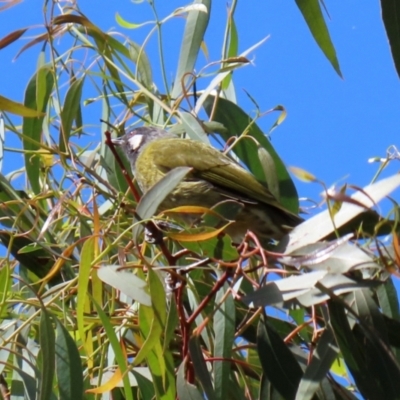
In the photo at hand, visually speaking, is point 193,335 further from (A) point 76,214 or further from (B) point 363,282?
(A) point 76,214

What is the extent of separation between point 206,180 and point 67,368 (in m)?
1.44

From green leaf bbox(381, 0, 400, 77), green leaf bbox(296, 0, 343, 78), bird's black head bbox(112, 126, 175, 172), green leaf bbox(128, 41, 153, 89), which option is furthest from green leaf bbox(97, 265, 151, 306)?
bird's black head bbox(112, 126, 175, 172)

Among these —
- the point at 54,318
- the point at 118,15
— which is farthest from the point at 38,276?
the point at 118,15

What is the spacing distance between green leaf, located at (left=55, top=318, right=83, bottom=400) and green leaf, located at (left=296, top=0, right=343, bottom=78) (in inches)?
40.6

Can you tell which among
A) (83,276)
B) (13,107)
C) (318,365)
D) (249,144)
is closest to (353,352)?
(318,365)

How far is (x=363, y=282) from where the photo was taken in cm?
217

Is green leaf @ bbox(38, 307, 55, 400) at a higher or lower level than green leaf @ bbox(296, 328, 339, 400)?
higher

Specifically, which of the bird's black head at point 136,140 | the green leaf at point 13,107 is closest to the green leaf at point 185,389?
the green leaf at point 13,107

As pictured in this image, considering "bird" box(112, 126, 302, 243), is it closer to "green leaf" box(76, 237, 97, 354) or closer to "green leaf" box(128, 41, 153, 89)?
"green leaf" box(128, 41, 153, 89)

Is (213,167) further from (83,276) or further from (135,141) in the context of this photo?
(83,276)

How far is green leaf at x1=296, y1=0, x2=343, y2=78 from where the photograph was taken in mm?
2357

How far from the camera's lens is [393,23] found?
2.03m

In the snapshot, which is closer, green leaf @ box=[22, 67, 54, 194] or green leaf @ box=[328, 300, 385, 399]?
green leaf @ box=[328, 300, 385, 399]

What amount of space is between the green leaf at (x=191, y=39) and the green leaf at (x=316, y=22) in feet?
3.46
